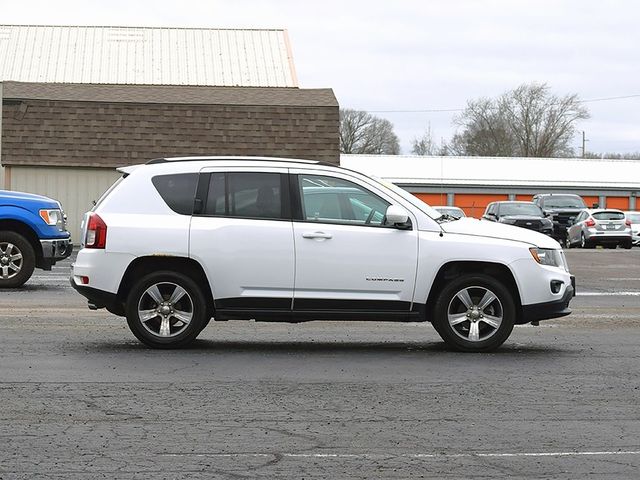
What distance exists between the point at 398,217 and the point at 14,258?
28.4 feet

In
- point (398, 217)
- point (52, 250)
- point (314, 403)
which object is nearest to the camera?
point (314, 403)

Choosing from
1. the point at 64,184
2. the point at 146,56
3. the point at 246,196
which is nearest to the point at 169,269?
the point at 246,196

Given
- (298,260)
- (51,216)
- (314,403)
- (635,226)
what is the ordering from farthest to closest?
(635,226), (51,216), (298,260), (314,403)

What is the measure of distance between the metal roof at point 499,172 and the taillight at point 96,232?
5371 centimetres

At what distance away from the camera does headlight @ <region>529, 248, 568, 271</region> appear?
465 inches

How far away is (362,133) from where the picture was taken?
11744 cm

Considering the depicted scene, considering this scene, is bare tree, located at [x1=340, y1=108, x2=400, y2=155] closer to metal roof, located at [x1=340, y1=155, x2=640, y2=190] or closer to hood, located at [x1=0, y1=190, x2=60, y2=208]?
metal roof, located at [x1=340, y1=155, x2=640, y2=190]

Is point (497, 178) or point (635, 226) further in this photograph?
point (497, 178)

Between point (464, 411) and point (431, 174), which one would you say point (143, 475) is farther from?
point (431, 174)

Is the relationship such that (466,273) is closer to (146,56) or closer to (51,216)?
(51,216)

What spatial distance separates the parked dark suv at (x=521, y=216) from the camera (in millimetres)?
42344

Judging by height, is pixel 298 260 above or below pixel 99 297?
above

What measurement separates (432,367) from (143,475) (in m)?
4.65

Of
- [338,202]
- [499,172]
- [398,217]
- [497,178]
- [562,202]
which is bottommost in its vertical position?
[398,217]
